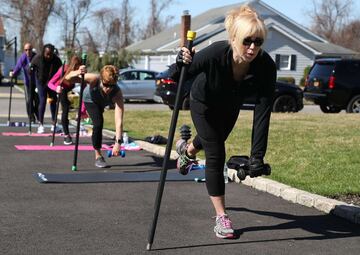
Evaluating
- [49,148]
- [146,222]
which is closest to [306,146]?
[49,148]

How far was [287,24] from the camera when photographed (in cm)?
5162

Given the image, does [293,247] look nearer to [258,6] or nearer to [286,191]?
[286,191]

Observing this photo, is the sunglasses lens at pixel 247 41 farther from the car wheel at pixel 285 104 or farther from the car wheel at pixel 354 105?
the car wheel at pixel 354 105

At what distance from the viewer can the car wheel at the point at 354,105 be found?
2066 cm

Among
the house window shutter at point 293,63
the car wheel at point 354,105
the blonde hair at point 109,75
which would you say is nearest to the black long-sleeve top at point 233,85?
the blonde hair at point 109,75

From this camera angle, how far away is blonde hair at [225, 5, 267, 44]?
5.06 metres

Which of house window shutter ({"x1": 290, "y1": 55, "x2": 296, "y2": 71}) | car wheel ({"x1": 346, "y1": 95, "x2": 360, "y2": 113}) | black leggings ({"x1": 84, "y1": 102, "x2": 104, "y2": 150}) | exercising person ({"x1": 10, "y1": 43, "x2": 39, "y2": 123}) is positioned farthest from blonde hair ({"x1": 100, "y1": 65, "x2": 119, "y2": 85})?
house window shutter ({"x1": 290, "y1": 55, "x2": 296, "y2": 71})

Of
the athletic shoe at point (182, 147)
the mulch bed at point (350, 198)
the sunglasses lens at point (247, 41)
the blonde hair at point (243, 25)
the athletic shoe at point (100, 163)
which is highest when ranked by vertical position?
the blonde hair at point (243, 25)

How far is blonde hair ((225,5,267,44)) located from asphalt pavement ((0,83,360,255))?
1735 mm

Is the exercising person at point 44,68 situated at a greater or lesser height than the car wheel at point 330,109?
greater

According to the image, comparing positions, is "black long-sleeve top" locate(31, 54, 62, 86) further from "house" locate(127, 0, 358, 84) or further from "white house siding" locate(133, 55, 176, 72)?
"white house siding" locate(133, 55, 176, 72)

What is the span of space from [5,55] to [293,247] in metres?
55.3

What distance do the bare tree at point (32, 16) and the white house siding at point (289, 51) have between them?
17.0 meters

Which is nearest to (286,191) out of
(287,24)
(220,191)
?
(220,191)
